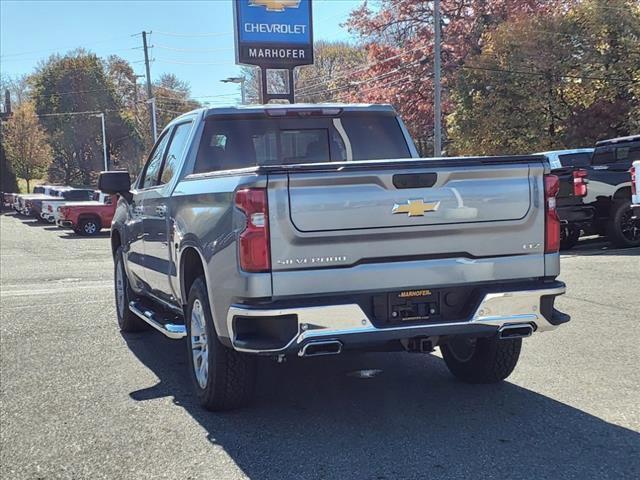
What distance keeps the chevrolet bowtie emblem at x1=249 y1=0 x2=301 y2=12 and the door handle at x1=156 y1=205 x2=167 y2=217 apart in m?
17.1

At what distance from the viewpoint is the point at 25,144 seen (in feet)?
182

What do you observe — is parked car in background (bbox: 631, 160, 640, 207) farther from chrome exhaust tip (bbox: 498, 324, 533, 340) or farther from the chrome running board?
the chrome running board

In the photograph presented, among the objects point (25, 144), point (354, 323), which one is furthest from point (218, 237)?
point (25, 144)

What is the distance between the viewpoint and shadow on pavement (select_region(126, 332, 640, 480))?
379 centimetres

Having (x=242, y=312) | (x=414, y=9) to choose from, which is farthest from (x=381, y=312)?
(x=414, y=9)

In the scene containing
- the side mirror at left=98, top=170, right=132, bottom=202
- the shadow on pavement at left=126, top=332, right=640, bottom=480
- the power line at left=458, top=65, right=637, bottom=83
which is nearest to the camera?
the shadow on pavement at left=126, top=332, right=640, bottom=480

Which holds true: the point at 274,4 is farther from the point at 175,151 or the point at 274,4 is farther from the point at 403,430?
the point at 403,430

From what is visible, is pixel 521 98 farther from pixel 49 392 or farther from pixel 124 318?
pixel 49 392

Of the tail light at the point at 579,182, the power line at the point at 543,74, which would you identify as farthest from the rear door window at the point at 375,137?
the power line at the point at 543,74

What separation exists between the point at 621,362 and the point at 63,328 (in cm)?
574

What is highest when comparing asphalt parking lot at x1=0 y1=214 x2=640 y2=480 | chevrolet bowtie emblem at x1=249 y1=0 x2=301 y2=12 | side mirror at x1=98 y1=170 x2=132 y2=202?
chevrolet bowtie emblem at x1=249 y1=0 x2=301 y2=12

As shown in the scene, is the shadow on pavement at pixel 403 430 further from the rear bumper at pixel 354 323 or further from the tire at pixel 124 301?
the tire at pixel 124 301

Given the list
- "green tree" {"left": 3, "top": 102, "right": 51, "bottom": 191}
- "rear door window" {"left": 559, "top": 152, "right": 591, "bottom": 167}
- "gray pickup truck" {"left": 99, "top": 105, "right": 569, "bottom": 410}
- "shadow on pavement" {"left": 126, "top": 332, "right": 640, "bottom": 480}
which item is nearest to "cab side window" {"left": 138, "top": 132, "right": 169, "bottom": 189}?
"gray pickup truck" {"left": 99, "top": 105, "right": 569, "bottom": 410}

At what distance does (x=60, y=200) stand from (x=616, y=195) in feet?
71.7
